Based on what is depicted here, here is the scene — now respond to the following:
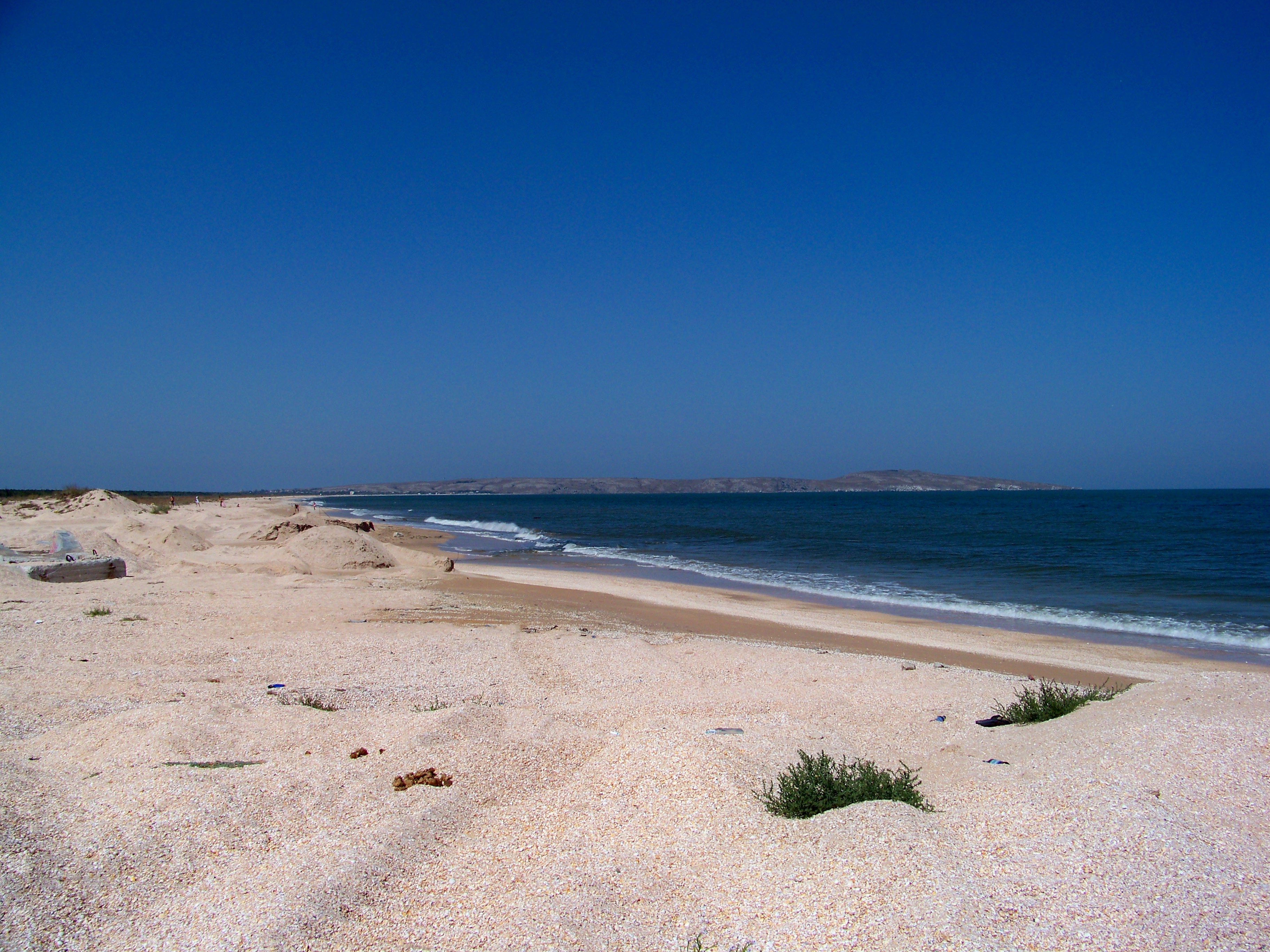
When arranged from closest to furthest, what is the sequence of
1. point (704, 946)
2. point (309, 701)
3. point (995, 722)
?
point (704, 946) < point (309, 701) < point (995, 722)

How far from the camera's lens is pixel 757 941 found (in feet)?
10.8

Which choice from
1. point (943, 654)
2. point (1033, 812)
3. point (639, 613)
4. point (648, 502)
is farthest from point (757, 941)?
point (648, 502)

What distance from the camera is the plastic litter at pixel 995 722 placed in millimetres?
7141

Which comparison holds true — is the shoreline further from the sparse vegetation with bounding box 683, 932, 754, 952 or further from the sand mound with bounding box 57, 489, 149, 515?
the sand mound with bounding box 57, 489, 149, 515

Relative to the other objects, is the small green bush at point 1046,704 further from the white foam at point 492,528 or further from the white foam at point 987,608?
the white foam at point 492,528

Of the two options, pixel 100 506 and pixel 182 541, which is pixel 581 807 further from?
pixel 100 506

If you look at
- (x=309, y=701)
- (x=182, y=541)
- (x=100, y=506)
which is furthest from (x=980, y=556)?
(x=100, y=506)

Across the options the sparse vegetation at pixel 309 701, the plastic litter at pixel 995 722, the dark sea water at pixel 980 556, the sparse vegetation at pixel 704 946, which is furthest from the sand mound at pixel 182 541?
the sparse vegetation at pixel 704 946

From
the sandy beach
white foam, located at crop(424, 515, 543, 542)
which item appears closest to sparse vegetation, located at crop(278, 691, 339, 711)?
the sandy beach

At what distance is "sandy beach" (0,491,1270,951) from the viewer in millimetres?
3434

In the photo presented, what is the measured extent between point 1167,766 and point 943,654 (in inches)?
318

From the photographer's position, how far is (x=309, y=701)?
7.19m

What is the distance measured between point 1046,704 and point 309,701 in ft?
23.1

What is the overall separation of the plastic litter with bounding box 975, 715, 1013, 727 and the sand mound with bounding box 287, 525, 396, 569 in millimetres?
16957
